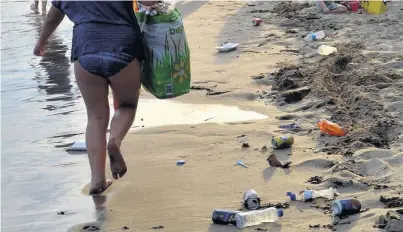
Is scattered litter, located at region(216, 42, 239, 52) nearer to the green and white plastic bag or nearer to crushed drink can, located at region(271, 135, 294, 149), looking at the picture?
crushed drink can, located at region(271, 135, 294, 149)

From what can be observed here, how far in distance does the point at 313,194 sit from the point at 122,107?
1.29 meters

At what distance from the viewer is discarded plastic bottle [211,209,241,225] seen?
3783 millimetres

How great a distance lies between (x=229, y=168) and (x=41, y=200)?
1.23m

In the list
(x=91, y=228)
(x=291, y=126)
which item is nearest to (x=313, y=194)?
(x=91, y=228)

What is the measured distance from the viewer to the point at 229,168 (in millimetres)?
4734

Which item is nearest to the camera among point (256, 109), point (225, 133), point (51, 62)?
point (225, 133)

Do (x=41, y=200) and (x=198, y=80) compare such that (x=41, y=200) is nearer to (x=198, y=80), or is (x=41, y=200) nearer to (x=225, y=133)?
(x=225, y=133)

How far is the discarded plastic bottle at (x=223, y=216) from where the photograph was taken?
3783 mm

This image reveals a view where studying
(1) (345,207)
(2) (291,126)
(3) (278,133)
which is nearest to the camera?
(1) (345,207)

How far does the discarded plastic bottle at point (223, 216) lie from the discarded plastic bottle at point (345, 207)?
20.7 inches

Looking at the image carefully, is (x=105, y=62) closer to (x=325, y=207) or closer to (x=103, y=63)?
(x=103, y=63)

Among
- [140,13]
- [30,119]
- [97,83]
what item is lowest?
[30,119]

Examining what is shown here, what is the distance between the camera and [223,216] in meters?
3.81

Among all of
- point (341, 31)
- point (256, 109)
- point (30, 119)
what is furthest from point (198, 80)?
point (341, 31)
